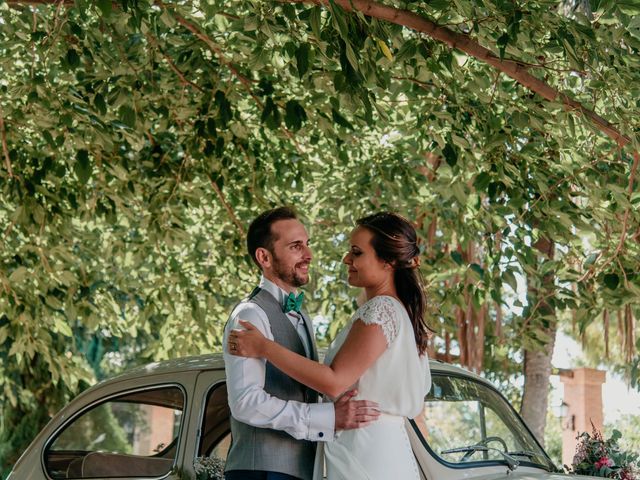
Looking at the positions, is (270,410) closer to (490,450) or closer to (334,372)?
(334,372)

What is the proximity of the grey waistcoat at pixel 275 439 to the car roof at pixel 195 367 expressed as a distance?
Result: 3.12ft

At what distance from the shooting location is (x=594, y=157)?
723 centimetres

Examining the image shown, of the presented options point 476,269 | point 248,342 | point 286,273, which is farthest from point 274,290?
point 476,269

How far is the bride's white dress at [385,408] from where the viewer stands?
380 cm

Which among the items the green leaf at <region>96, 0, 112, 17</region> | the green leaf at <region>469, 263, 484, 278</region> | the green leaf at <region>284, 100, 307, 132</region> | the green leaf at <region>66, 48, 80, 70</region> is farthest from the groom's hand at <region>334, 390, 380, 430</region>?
the green leaf at <region>66, 48, 80, 70</region>

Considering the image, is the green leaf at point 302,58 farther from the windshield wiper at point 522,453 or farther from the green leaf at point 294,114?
the windshield wiper at point 522,453

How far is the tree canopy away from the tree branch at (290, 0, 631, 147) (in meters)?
0.01

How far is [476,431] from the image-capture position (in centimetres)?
521

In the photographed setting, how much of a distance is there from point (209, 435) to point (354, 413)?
1262 mm

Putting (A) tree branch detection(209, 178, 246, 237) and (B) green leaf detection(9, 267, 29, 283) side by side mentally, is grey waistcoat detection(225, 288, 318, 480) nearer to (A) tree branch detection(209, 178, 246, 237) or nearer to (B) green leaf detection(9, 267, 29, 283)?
(B) green leaf detection(9, 267, 29, 283)

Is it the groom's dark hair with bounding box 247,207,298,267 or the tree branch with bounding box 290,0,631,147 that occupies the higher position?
the tree branch with bounding box 290,0,631,147

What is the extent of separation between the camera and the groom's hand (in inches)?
149

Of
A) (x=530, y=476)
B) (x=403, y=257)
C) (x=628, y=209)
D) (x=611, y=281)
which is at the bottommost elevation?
(x=530, y=476)

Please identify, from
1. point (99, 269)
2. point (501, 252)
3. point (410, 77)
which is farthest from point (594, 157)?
point (99, 269)
